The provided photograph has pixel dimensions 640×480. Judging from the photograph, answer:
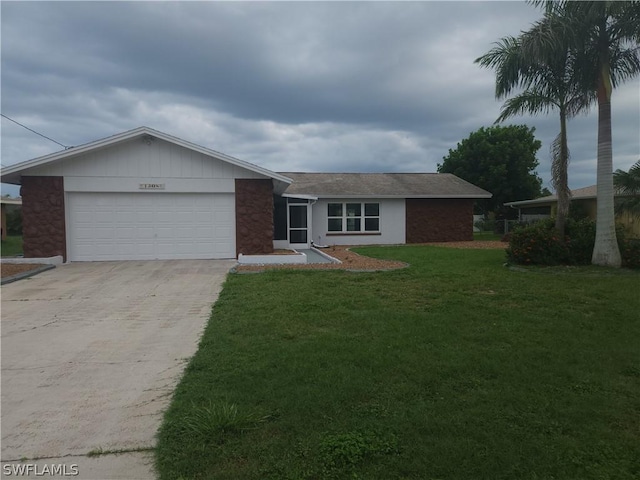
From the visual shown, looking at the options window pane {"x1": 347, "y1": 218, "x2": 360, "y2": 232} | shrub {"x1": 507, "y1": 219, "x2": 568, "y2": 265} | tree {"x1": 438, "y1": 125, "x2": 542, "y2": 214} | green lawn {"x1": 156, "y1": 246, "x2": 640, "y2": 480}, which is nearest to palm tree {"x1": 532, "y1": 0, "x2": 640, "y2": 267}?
shrub {"x1": 507, "y1": 219, "x2": 568, "y2": 265}

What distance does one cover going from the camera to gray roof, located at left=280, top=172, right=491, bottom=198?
21875 millimetres

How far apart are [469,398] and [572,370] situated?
1.39 metres

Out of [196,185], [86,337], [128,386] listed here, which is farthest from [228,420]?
[196,185]

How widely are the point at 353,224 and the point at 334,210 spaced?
1.21 meters

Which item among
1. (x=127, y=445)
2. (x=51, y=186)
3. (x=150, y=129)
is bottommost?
(x=127, y=445)

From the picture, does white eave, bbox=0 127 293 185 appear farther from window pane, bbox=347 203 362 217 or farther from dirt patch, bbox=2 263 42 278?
window pane, bbox=347 203 362 217

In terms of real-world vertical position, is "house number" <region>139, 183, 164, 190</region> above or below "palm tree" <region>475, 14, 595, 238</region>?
below

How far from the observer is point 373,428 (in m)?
3.30

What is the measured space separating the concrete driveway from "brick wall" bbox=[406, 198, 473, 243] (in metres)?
14.6

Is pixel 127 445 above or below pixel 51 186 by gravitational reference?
below

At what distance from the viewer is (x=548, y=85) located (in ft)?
42.2

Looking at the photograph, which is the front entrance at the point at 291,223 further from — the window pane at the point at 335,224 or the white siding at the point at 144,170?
the white siding at the point at 144,170

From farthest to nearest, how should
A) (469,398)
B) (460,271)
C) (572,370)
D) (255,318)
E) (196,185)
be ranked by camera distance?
1. (196,185)
2. (460,271)
3. (255,318)
4. (572,370)
5. (469,398)

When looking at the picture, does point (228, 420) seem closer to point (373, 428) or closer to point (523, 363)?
point (373, 428)
